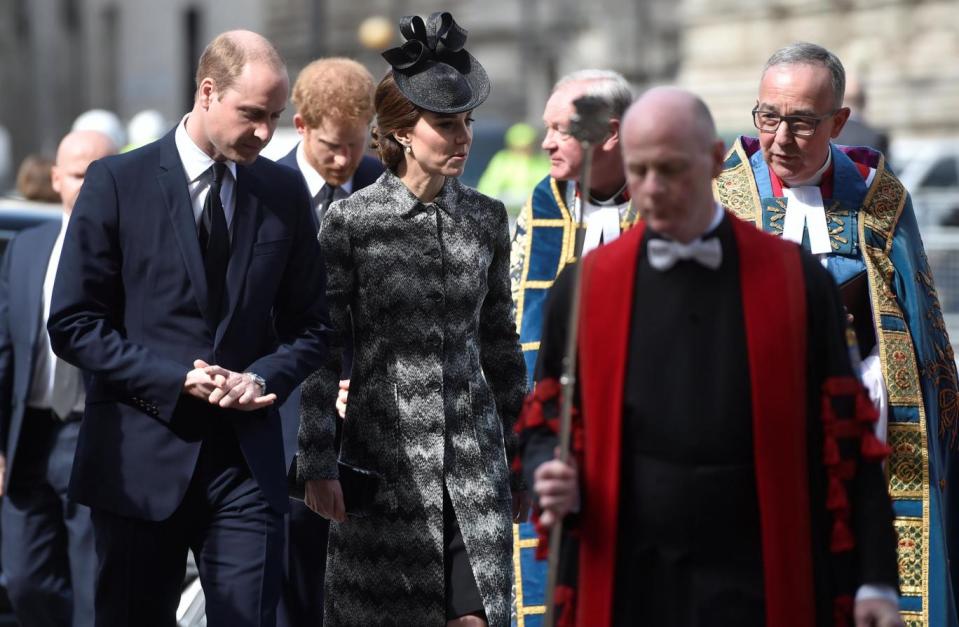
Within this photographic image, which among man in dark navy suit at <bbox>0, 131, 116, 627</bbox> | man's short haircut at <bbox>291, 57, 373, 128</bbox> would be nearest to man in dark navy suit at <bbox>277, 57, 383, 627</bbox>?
man's short haircut at <bbox>291, 57, 373, 128</bbox>

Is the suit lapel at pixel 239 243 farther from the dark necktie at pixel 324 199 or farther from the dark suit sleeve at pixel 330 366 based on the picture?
the dark necktie at pixel 324 199

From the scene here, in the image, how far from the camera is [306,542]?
6.36 metres

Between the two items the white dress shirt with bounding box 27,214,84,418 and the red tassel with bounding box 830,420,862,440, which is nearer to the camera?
the red tassel with bounding box 830,420,862,440

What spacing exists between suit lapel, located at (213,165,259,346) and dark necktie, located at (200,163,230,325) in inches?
Result: 0.8

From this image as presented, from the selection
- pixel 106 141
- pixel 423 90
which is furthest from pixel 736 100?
pixel 423 90

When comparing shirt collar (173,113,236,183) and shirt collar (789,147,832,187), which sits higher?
shirt collar (789,147,832,187)

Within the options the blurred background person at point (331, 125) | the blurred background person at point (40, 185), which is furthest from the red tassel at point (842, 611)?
the blurred background person at point (40, 185)

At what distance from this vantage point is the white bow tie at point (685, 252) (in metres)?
3.98

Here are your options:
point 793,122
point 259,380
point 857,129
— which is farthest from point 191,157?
point 857,129

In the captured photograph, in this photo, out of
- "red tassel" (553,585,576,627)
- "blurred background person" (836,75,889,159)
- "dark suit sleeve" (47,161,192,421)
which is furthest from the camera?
"blurred background person" (836,75,889,159)

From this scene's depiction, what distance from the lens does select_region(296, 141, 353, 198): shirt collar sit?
6715 millimetres

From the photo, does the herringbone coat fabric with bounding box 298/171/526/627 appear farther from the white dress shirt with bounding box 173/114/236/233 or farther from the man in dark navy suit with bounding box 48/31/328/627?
the white dress shirt with bounding box 173/114/236/233

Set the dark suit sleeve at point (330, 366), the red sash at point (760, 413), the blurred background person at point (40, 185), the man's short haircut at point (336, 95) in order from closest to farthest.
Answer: the red sash at point (760, 413) → the dark suit sleeve at point (330, 366) → the man's short haircut at point (336, 95) → the blurred background person at point (40, 185)

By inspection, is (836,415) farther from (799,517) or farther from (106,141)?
(106,141)
